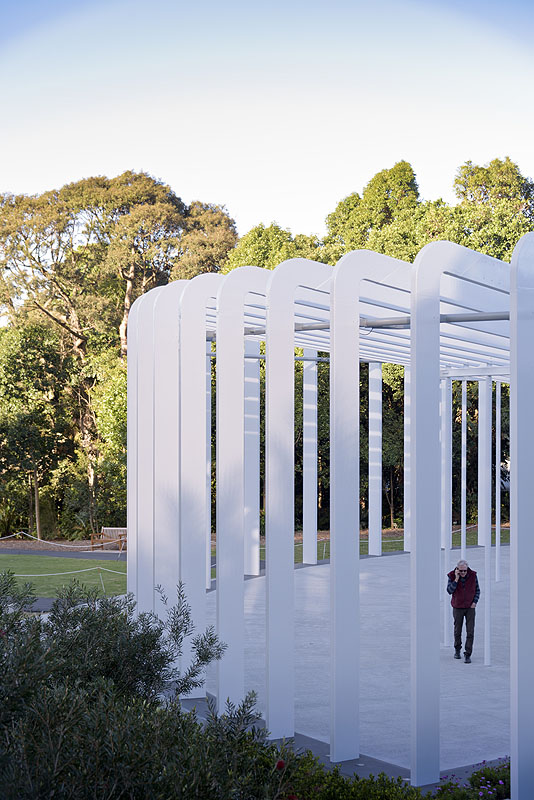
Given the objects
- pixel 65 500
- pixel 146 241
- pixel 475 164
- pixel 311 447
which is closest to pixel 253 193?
pixel 146 241

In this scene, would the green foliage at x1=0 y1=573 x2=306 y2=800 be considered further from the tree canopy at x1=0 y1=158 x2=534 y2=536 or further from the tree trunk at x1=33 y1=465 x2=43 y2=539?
the tree trunk at x1=33 y1=465 x2=43 y2=539

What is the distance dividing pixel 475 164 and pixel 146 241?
12875 millimetres

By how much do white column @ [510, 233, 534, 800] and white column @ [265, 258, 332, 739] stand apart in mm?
2217

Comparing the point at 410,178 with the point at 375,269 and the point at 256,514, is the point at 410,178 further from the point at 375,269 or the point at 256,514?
the point at 375,269

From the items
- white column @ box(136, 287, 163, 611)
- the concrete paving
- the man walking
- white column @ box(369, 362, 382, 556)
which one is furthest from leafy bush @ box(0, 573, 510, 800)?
white column @ box(369, 362, 382, 556)

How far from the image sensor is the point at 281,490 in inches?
326

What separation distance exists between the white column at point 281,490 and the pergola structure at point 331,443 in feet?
0.04

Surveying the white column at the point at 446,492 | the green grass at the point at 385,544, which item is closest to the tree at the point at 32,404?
the green grass at the point at 385,544

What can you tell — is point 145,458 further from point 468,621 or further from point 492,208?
point 492,208

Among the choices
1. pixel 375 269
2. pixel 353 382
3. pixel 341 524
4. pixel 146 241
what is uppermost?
pixel 146 241

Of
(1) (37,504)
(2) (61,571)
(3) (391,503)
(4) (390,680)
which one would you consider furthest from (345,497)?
(3) (391,503)

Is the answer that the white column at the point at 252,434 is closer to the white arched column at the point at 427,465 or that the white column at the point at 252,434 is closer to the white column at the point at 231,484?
the white column at the point at 231,484

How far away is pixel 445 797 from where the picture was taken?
241 inches

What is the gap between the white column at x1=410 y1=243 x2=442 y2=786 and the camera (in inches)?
274
